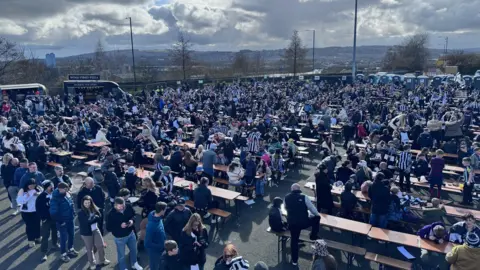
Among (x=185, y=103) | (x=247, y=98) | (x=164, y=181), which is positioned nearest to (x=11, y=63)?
(x=185, y=103)

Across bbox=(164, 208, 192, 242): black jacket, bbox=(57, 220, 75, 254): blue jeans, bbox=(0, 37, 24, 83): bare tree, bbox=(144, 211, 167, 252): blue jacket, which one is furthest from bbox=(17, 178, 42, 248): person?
bbox=(0, 37, 24, 83): bare tree

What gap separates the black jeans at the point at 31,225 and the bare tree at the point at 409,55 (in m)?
67.2

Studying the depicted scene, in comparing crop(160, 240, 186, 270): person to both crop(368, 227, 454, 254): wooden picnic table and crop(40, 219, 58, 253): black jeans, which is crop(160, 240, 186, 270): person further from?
crop(368, 227, 454, 254): wooden picnic table

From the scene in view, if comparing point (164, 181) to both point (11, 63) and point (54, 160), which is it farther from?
point (11, 63)

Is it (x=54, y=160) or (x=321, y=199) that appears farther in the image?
(x=54, y=160)

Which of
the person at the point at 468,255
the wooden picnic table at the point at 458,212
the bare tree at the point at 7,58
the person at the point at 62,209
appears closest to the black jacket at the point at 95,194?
the person at the point at 62,209

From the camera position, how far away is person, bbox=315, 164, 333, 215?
319 inches

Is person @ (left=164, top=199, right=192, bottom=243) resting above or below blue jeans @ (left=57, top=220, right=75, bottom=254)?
above

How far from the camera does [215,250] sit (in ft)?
25.1

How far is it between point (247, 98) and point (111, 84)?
1184 centimetres

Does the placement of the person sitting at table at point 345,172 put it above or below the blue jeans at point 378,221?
above

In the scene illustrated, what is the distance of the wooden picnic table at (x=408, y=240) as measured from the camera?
6107 mm

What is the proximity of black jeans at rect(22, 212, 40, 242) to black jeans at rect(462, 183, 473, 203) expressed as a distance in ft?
35.9

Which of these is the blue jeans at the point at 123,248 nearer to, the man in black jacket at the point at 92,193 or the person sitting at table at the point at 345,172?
the man in black jacket at the point at 92,193
